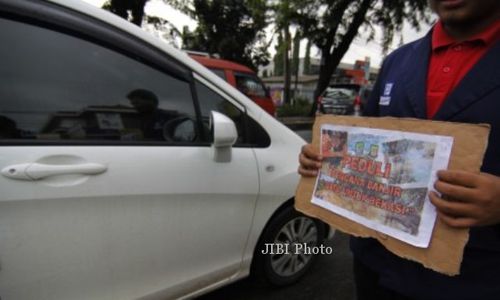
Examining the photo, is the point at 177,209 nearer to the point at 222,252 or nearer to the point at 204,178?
the point at 204,178

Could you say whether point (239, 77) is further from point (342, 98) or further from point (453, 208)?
point (453, 208)

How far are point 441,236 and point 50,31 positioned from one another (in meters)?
1.53

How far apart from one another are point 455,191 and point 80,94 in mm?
1413

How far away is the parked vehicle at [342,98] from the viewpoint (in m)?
11.6

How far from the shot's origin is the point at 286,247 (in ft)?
8.02

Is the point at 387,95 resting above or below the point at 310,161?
above

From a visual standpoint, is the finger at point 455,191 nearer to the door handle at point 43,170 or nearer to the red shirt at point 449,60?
the red shirt at point 449,60

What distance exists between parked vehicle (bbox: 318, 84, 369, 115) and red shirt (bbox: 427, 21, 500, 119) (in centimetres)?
1060

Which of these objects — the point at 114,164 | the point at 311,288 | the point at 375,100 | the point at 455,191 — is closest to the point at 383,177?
the point at 455,191

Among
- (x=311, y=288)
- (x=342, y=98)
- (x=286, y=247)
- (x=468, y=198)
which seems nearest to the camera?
(x=468, y=198)

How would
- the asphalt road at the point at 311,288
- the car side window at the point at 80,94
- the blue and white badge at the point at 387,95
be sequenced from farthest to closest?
the asphalt road at the point at 311,288, the car side window at the point at 80,94, the blue and white badge at the point at 387,95

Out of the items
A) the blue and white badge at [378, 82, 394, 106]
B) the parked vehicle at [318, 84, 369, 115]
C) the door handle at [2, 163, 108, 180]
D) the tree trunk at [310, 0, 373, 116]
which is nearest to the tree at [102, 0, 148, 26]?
the parked vehicle at [318, 84, 369, 115]

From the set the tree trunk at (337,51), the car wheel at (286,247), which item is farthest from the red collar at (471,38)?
the tree trunk at (337,51)

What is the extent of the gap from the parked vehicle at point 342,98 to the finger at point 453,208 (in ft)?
35.6
